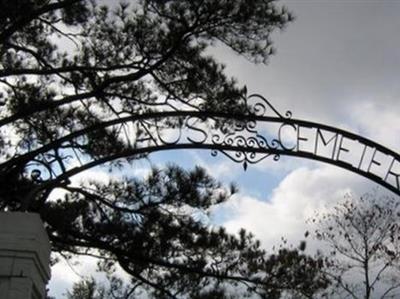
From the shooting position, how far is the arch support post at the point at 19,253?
3.29m

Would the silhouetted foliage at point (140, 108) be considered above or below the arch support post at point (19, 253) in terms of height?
above

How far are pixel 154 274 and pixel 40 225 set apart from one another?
372 cm

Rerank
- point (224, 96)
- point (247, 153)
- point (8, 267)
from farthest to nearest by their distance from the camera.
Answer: point (224, 96) → point (247, 153) → point (8, 267)

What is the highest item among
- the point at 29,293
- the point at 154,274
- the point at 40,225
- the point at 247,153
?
the point at 154,274

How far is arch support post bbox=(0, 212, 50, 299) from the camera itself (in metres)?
3.29

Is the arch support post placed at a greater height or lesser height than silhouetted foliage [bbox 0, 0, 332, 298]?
lesser

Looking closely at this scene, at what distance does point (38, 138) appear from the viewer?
22.0ft

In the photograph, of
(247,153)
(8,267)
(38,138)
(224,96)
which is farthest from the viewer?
(38,138)

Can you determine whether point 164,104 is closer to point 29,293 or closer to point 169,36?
point 169,36

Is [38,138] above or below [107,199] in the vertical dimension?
above

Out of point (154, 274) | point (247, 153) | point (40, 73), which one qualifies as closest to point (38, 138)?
point (40, 73)

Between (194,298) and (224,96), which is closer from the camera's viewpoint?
(224,96)

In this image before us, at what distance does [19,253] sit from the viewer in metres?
3.31

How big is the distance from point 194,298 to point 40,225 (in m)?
3.67
